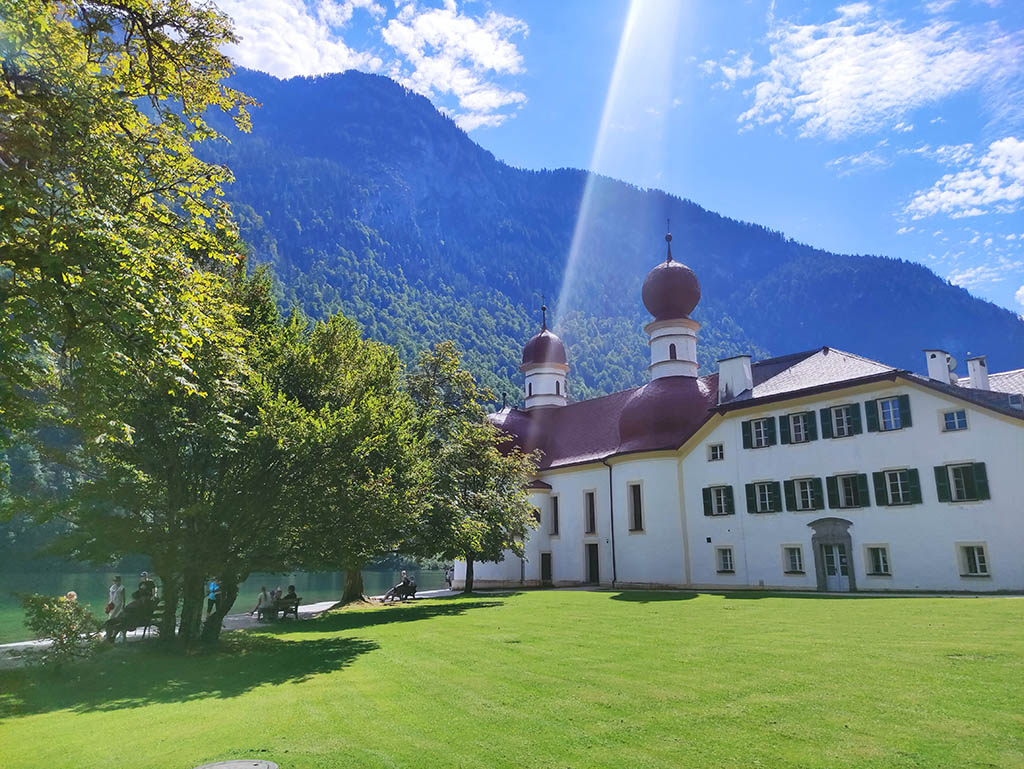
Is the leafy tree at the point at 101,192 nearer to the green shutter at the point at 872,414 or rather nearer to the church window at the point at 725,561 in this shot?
the green shutter at the point at 872,414

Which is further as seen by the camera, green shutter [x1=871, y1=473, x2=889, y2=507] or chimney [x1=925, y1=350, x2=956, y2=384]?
chimney [x1=925, y1=350, x2=956, y2=384]

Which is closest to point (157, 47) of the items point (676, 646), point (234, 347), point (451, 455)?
point (234, 347)

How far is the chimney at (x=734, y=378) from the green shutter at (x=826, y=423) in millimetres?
4695

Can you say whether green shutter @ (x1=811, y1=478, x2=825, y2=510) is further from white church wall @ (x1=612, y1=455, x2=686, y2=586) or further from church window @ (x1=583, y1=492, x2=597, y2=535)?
church window @ (x1=583, y1=492, x2=597, y2=535)

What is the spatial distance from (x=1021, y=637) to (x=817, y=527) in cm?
1710

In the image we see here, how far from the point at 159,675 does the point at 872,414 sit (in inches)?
1040

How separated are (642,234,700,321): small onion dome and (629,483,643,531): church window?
33.6ft

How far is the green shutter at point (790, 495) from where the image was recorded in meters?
29.8

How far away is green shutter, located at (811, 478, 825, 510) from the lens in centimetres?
2891

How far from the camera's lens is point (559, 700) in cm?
840

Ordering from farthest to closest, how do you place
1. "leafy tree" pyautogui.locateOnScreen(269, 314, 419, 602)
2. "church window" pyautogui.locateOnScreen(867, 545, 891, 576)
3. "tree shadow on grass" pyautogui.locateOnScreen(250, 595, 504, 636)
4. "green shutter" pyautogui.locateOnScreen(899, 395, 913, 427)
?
"church window" pyautogui.locateOnScreen(867, 545, 891, 576) < "green shutter" pyautogui.locateOnScreen(899, 395, 913, 427) < "tree shadow on grass" pyautogui.locateOnScreen(250, 595, 504, 636) < "leafy tree" pyautogui.locateOnScreen(269, 314, 419, 602)

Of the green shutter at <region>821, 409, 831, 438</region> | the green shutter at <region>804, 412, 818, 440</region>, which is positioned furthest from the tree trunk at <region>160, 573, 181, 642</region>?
Answer: the green shutter at <region>821, 409, 831, 438</region>

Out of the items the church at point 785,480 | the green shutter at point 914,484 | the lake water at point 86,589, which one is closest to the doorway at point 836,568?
the church at point 785,480

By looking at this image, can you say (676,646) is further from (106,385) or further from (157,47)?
(157,47)
